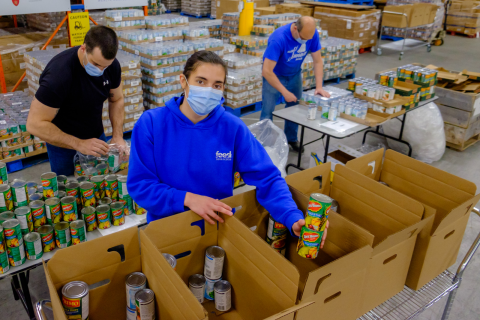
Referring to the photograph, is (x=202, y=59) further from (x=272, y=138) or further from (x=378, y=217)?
(x=272, y=138)

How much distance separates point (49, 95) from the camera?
2.72 m

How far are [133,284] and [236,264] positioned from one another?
1.51 feet

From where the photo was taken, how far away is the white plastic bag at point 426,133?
17.3 feet

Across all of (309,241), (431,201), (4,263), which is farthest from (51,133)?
(431,201)

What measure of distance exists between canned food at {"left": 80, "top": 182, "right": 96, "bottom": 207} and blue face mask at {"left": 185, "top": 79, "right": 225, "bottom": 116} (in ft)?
3.50

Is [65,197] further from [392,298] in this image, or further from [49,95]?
[392,298]

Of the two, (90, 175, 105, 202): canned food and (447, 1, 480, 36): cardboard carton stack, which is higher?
(447, 1, 480, 36): cardboard carton stack

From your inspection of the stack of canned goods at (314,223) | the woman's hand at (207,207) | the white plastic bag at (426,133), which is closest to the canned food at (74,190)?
the woman's hand at (207,207)

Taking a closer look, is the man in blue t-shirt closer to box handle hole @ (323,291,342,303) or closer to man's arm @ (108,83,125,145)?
man's arm @ (108,83,125,145)

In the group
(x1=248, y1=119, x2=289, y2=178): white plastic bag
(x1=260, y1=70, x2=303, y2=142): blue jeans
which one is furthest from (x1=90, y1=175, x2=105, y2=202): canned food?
(x1=260, y1=70, x2=303, y2=142): blue jeans

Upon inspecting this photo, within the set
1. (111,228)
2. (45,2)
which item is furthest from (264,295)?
(45,2)

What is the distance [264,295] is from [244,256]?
0.19 m

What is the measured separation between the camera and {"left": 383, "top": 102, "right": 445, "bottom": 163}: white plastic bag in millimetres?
5258

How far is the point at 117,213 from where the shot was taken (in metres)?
2.52
